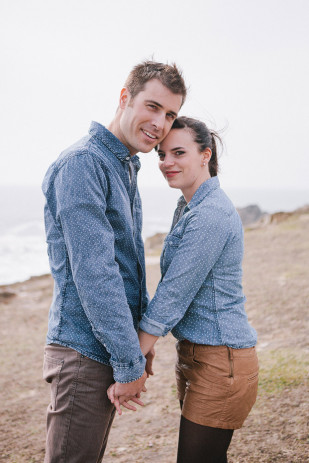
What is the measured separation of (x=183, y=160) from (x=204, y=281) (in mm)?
809

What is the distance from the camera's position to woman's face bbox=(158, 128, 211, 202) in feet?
→ 8.69

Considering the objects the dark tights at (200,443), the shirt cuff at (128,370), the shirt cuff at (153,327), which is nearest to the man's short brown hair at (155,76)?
the shirt cuff at (153,327)

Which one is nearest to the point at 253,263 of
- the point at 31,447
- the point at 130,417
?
the point at 130,417

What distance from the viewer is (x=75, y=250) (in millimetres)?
1992

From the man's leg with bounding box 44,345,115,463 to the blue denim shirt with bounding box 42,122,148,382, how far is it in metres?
0.07

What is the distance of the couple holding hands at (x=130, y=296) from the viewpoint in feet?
6.59

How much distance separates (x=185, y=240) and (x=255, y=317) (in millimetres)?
5933

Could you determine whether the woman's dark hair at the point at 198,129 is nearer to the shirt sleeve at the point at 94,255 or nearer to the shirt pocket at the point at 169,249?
the shirt pocket at the point at 169,249

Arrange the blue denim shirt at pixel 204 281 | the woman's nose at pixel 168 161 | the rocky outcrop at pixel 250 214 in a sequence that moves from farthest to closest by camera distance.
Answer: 1. the rocky outcrop at pixel 250 214
2. the woman's nose at pixel 168 161
3. the blue denim shirt at pixel 204 281

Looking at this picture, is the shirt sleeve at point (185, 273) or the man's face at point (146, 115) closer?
the shirt sleeve at point (185, 273)

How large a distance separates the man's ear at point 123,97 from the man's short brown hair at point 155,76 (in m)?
0.03

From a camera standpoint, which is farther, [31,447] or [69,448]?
[31,447]

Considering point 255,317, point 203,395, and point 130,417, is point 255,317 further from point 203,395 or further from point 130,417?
point 203,395

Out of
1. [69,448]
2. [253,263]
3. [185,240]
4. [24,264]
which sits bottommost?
[24,264]
